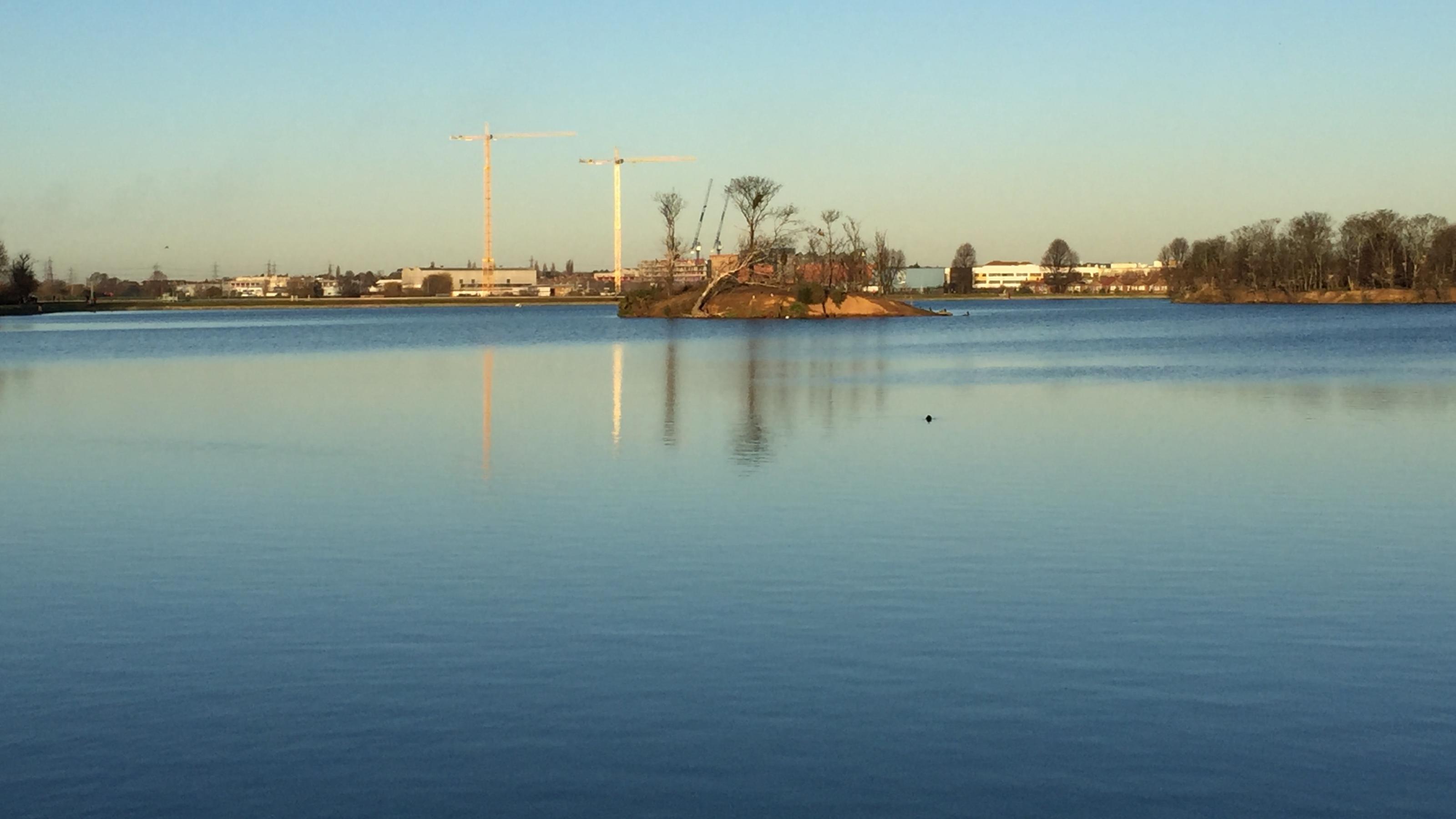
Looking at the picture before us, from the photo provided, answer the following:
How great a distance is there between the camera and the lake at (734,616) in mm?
8305

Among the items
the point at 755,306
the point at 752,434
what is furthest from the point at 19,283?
the point at 752,434

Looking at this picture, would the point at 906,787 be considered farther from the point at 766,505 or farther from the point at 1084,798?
the point at 766,505

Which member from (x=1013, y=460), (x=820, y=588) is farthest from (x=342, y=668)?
(x=1013, y=460)

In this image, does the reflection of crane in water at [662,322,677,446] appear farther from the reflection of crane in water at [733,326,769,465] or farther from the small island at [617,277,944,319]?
the small island at [617,277,944,319]

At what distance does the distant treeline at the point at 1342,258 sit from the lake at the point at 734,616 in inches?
5379

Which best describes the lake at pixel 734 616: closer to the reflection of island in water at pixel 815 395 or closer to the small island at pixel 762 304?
the reflection of island in water at pixel 815 395

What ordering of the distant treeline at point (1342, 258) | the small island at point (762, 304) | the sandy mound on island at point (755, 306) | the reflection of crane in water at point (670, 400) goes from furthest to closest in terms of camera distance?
the distant treeline at point (1342, 258), the sandy mound on island at point (755, 306), the small island at point (762, 304), the reflection of crane in water at point (670, 400)

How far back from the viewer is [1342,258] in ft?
545

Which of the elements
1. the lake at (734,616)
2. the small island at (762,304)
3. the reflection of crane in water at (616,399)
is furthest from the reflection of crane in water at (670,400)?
the small island at (762,304)

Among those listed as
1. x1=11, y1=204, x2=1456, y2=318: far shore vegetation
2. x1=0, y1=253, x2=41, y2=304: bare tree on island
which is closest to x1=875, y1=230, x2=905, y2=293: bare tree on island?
x1=11, y1=204, x2=1456, y2=318: far shore vegetation

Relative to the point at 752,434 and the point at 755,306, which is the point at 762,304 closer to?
the point at 755,306

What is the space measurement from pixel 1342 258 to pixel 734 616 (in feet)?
549

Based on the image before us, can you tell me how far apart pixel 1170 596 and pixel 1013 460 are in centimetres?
1000

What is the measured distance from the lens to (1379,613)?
40.0ft
